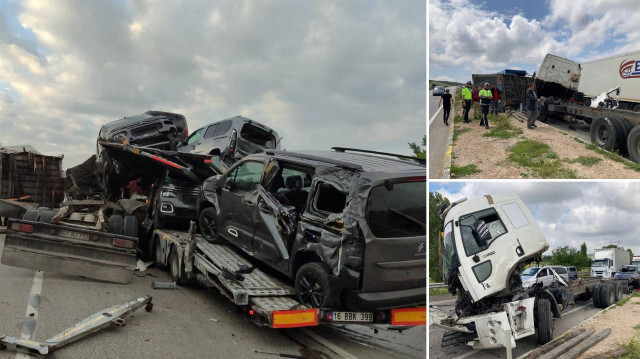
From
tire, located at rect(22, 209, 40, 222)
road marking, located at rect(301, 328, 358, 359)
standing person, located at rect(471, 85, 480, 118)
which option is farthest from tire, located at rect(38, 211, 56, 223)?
standing person, located at rect(471, 85, 480, 118)

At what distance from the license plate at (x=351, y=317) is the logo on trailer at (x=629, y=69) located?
952 centimetres

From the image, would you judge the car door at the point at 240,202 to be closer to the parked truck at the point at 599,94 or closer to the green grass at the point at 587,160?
the green grass at the point at 587,160

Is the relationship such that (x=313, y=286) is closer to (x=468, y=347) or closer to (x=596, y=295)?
(x=468, y=347)

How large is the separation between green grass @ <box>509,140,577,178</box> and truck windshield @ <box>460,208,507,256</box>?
39 cm

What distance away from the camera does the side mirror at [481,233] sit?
3357 millimetres

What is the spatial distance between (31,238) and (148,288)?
6.48 ft

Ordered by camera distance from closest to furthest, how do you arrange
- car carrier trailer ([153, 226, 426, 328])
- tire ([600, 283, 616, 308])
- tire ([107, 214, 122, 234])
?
tire ([600, 283, 616, 308])
car carrier trailer ([153, 226, 426, 328])
tire ([107, 214, 122, 234])

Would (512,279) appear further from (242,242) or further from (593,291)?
(242,242)

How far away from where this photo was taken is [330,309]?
5141mm

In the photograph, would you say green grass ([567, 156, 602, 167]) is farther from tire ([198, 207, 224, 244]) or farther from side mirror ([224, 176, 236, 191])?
tire ([198, 207, 224, 244])

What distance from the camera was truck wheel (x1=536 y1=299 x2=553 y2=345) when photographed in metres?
3.71

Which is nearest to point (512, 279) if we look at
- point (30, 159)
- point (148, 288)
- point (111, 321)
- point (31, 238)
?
point (111, 321)

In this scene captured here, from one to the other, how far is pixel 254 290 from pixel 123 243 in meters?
3.00

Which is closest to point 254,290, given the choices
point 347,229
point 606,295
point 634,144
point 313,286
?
point 313,286
